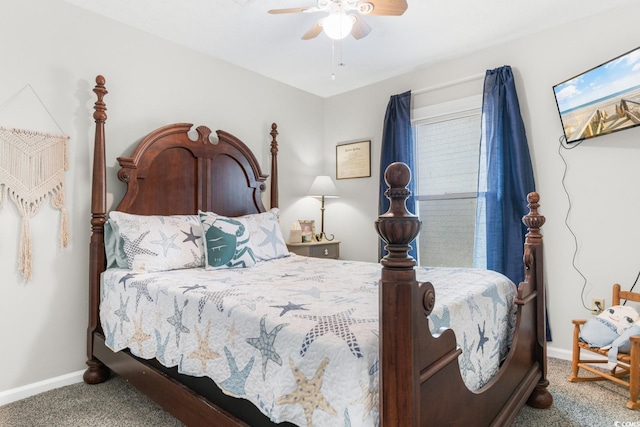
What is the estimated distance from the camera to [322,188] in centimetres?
385

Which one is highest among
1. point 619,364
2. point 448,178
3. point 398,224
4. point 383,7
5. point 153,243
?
point 383,7

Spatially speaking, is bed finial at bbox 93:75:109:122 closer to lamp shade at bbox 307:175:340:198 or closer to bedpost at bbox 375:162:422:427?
lamp shade at bbox 307:175:340:198

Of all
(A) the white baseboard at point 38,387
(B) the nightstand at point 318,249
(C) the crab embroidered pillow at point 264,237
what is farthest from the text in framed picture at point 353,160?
(A) the white baseboard at point 38,387

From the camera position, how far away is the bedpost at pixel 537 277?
6.39 feet

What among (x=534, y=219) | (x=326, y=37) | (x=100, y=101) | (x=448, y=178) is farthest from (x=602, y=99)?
(x=100, y=101)

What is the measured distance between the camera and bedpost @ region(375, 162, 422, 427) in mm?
930

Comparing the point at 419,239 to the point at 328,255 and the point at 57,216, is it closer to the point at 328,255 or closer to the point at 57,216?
the point at 328,255

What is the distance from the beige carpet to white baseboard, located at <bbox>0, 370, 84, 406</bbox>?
0.14 ft

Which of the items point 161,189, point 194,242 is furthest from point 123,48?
point 194,242

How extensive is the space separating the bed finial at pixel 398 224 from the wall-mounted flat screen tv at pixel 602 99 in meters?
2.22

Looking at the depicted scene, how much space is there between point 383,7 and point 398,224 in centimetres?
169

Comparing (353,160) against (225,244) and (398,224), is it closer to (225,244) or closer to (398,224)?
(225,244)

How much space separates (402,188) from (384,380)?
0.51 meters

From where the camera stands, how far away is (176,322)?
1.64m
